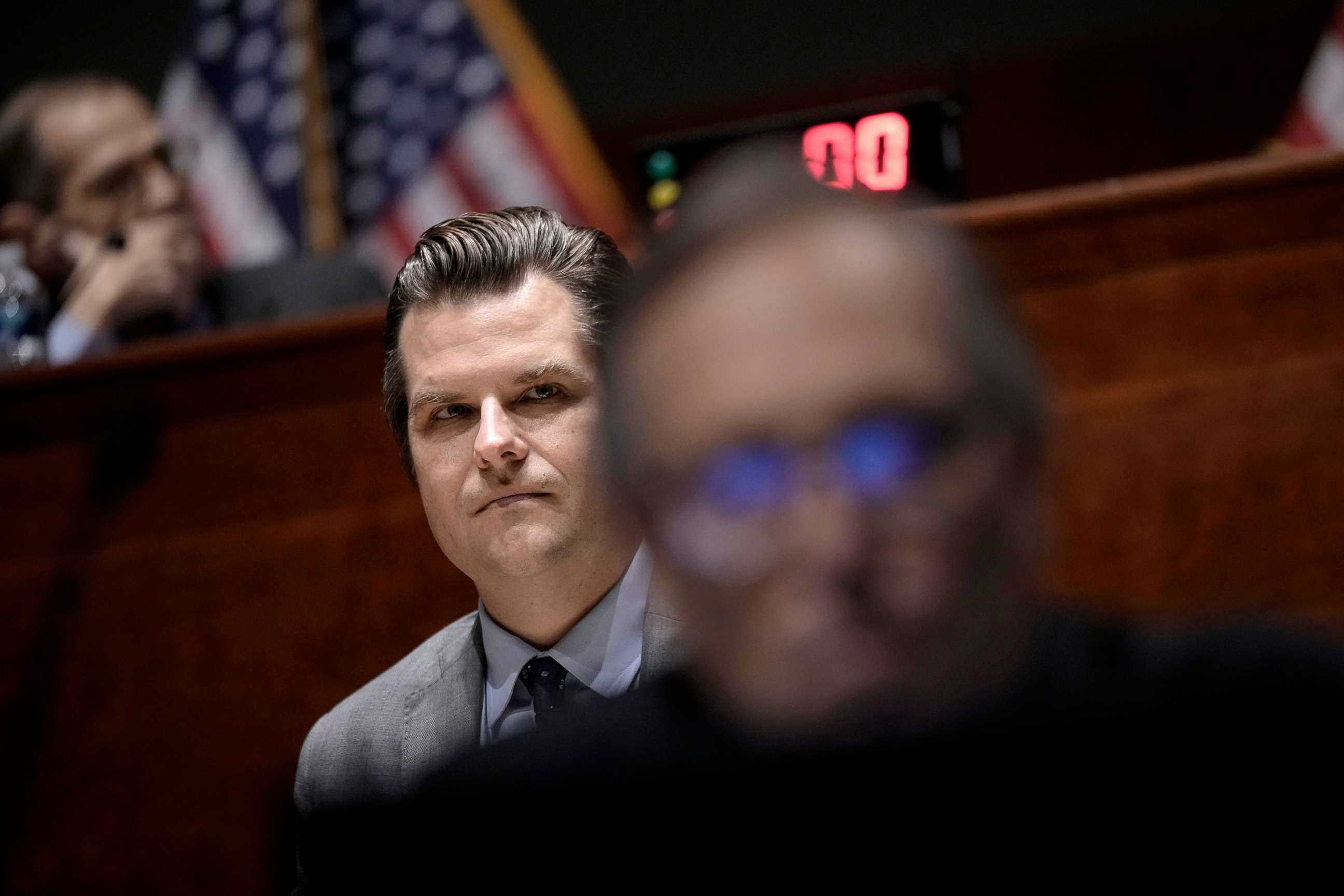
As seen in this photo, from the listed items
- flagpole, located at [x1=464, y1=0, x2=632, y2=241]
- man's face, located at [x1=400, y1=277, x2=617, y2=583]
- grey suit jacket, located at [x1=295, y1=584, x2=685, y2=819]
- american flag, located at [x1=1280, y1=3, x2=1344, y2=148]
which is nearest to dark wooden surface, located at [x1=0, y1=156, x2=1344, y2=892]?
grey suit jacket, located at [x1=295, y1=584, x2=685, y2=819]

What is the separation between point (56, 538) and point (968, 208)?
101 cm

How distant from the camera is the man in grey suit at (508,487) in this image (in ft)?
2.24

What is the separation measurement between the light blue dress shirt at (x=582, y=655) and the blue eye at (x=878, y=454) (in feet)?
1.18

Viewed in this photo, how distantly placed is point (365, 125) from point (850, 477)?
9.47 feet

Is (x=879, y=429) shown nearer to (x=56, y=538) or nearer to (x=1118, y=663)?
(x=1118, y=663)

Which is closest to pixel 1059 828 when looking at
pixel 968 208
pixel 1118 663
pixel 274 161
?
pixel 1118 663

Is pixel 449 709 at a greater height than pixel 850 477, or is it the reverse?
pixel 850 477

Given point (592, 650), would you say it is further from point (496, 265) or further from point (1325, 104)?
point (1325, 104)

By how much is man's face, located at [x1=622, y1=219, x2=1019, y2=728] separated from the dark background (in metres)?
3.05

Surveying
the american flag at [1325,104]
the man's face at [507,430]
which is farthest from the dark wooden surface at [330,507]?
the american flag at [1325,104]

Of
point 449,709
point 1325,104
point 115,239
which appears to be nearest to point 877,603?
point 449,709

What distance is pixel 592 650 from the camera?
73cm

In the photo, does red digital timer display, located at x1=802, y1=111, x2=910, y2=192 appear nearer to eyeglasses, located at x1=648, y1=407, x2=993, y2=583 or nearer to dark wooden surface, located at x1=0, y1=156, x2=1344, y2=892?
dark wooden surface, located at x1=0, y1=156, x2=1344, y2=892

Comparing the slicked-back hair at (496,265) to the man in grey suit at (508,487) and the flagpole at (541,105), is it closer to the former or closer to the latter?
the man in grey suit at (508,487)
